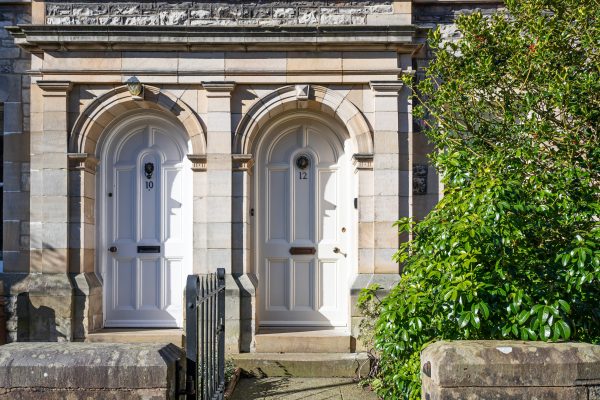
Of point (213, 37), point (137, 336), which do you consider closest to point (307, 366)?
point (137, 336)

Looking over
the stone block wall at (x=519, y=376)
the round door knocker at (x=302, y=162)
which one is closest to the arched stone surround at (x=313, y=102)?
the round door knocker at (x=302, y=162)

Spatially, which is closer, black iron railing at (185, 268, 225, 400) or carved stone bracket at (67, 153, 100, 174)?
black iron railing at (185, 268, 225, 400)

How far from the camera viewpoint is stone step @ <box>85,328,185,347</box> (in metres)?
6.97

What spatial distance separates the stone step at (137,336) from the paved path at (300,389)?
1.16 meters

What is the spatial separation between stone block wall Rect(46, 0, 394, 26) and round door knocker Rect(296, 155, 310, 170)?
172cm

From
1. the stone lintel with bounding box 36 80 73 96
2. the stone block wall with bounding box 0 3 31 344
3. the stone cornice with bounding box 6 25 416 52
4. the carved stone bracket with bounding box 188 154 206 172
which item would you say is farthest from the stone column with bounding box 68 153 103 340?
the stone cornice with bounding box 6 25 416 52

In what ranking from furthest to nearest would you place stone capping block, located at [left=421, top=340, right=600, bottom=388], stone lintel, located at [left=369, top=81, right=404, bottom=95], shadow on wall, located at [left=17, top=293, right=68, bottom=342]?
stone lintel, located at [left=369, top=81, right=404, bottom=95] < shadow on wall, located at [left=17, top=293, right=68, bottom=342] < stone capping block, located at [left=421, top=340, right=600, bottom=388]

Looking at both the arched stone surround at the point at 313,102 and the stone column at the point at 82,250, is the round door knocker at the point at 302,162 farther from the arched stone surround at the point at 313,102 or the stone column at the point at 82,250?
the stone column at the point at 82,250

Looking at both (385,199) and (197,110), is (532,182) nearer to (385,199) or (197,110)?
(385,199)

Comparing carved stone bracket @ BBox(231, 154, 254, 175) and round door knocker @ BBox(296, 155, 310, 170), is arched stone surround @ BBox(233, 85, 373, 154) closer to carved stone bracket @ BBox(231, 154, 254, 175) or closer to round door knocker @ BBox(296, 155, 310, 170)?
carved stone bracket @ BBox(231, 154, 254, 175)

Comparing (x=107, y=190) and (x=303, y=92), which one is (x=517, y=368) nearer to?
(x=303, y=92)

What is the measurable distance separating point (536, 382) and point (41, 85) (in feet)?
21.3

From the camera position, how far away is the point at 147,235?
24.9ft

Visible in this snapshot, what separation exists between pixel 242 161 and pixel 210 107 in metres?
0.79
